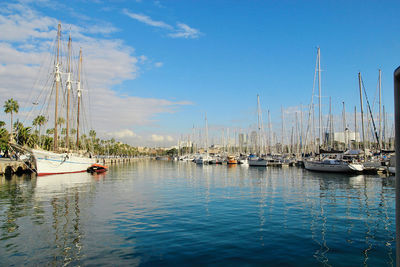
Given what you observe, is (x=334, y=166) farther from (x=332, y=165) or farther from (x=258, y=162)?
(x=258, y=162)

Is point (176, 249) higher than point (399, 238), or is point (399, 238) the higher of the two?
point (399, 238)

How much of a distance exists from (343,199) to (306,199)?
123 inches

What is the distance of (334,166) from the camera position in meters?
53.8

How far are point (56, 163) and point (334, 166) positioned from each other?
169 feet

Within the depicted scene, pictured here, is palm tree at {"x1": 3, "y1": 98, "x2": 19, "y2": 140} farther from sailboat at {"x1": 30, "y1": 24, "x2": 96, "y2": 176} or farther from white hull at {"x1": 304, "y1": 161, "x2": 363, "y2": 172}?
white hull at {"x1": 304, "y1": 161, "x2": 363, "y2": 172}

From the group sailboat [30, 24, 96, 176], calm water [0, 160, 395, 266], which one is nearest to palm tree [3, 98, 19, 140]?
sailboat [30, 24, 96, 176]

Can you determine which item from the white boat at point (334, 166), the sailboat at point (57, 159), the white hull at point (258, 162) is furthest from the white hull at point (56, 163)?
the white boat at point (334, 166)

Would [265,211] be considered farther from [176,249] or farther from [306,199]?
[176,249]

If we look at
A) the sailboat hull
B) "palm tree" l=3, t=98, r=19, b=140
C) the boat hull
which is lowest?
the boat hull

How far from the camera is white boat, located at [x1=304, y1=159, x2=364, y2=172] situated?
50.5 metres

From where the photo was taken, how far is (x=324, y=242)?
38.3ft

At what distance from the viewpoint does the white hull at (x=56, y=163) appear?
4700 cm

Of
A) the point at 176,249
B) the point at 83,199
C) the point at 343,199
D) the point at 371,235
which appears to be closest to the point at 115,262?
the point at 176,249

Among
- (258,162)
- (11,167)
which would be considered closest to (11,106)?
(11,167)
